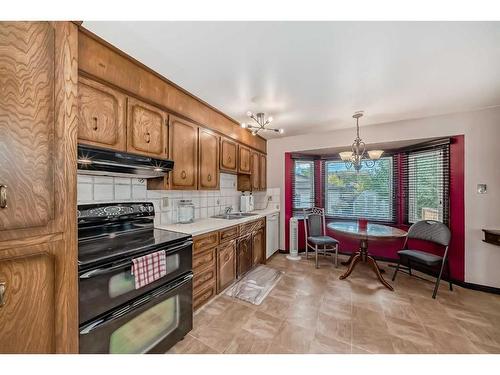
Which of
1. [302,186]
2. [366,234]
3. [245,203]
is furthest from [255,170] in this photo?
[366,234]

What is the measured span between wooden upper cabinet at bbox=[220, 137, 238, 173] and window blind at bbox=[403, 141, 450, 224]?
2.86 m

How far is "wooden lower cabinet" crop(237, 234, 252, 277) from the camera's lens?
8.64 feet

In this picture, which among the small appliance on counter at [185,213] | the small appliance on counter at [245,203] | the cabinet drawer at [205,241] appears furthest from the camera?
the small appliance on counter at [245,203]

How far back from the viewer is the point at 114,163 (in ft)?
4.49

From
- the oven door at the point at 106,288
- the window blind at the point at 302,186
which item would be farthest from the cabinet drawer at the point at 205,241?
the window blind at the point at 302,186

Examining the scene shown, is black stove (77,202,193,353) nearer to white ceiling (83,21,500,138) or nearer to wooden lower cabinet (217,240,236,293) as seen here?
wooden lower cabinet (217,240,236,293)

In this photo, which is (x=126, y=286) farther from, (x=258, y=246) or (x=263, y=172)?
(x=263, y=172)

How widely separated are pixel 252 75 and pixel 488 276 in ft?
11.8

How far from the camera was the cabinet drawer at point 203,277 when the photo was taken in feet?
6.37

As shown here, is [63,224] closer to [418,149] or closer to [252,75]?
[252,75]

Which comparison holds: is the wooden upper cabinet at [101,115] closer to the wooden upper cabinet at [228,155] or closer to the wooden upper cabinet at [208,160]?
the wooden upper cabinet at [208,160]

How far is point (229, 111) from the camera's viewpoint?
260cm

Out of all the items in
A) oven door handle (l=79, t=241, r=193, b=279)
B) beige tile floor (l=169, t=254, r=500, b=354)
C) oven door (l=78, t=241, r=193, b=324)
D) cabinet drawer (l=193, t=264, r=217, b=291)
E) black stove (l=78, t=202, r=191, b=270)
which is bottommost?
beige tile floor (l=169, t=254, r=500, b=354)

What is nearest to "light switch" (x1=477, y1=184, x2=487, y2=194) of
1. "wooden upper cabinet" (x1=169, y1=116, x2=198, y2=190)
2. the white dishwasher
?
the white dishwasher
